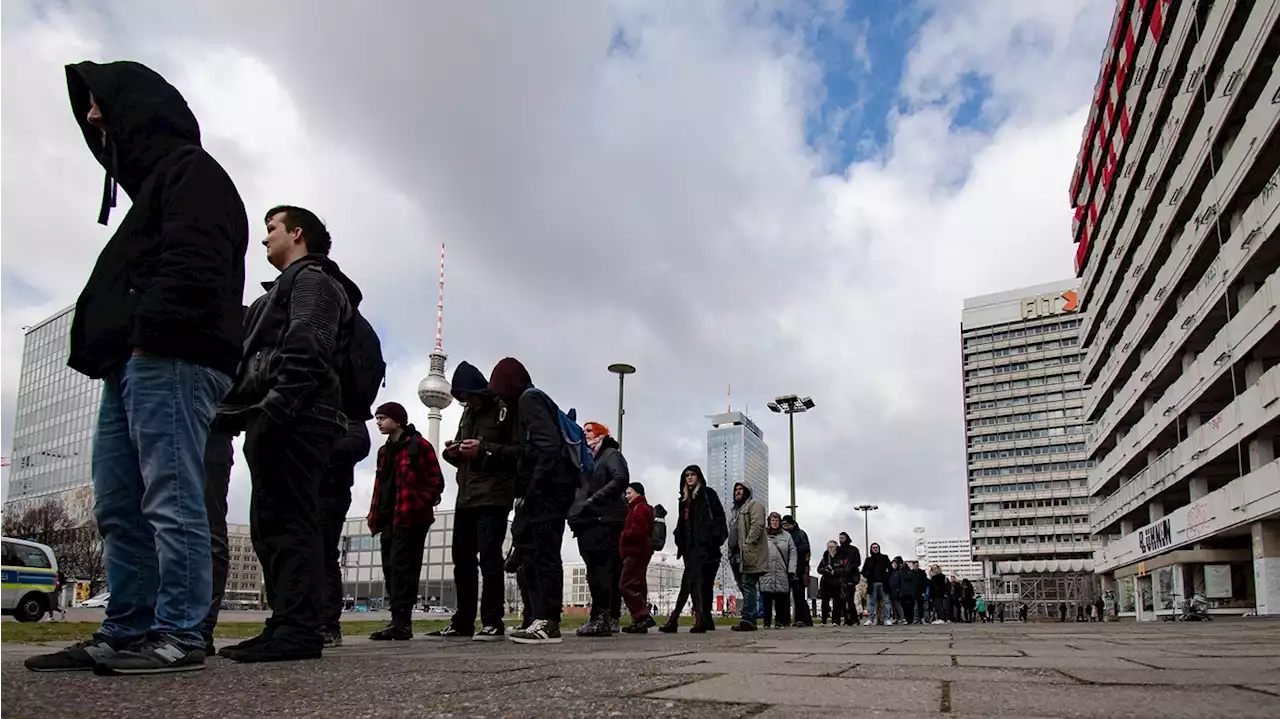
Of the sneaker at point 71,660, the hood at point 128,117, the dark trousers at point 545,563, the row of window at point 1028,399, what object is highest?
the row of window at point 1028,399

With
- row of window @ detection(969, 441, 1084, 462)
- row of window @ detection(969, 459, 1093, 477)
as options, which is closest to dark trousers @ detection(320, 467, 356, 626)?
row of window @ detection(969, 459, 1093, 477)

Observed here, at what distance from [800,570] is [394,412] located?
1004cm

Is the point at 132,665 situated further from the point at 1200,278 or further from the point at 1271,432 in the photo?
the point at 1200,278

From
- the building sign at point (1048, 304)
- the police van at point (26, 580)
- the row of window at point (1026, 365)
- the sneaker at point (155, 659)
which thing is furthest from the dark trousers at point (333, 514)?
the building sign at point (1048, 304)

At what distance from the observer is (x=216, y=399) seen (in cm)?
384

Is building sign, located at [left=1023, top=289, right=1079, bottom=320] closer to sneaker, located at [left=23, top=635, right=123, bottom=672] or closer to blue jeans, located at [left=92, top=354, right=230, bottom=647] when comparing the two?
blue jeans, located at [left=92, top=354, right=230, bottom=647]

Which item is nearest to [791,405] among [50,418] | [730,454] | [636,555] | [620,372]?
[620,372]

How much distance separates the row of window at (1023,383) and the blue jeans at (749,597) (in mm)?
104641

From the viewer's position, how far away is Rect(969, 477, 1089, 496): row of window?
104500mm

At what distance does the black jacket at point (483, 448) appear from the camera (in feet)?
21.9

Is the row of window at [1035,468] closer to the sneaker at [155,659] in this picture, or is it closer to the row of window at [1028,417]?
the row of window at [1028,417]

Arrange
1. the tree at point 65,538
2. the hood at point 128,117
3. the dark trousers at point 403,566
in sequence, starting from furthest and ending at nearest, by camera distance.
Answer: the tree at point 65,538 → the dark trousers at point 403,566 → the hood at point 128,117

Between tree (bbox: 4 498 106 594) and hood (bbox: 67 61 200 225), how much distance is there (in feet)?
197

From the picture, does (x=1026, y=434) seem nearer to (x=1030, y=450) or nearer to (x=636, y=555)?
(x=1030, y=450)
